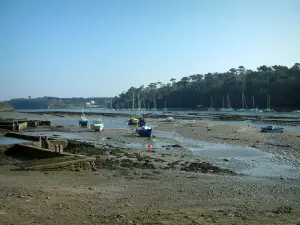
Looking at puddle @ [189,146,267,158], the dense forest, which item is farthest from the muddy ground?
the dense forest

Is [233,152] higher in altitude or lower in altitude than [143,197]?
lower

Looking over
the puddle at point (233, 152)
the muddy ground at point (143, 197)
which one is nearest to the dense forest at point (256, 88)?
the puddle at point (233, 152)

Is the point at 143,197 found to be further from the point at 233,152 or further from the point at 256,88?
the point at 256,88

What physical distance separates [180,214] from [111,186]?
489cm

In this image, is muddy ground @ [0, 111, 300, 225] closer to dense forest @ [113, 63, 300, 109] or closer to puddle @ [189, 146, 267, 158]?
puddle @ [189, 146, 267, 158]

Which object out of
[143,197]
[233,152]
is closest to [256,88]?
[233,152]

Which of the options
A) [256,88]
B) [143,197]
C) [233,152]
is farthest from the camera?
[256,88]

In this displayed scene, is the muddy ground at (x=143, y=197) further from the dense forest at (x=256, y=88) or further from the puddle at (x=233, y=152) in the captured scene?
the dense forest at (x=256, y=88)

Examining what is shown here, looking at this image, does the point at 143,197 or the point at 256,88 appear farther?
the point at 256,88

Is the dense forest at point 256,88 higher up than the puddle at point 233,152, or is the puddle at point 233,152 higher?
the dense forest at point 256,88

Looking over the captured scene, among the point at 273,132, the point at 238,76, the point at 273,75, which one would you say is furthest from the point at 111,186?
the point at 238,76

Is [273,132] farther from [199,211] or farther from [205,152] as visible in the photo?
[199,211]

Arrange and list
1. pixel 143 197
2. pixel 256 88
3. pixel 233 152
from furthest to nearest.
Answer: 1. pixel 256 88
2. pixel 233 152
3. pixel 143 197

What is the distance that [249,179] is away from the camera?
17516mm
